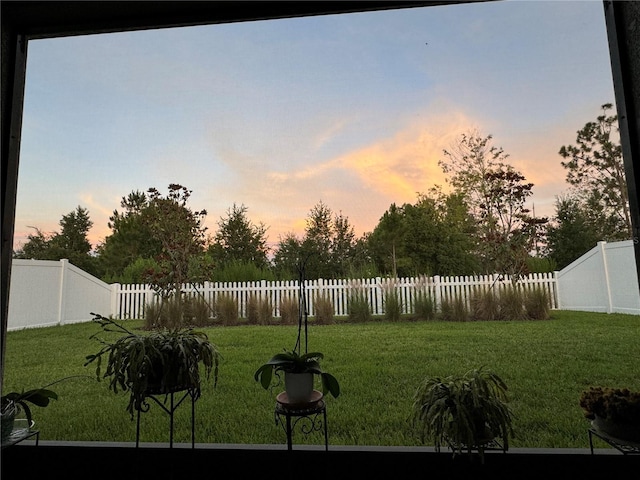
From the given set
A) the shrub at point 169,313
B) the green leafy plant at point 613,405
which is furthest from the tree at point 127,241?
the green leafy plant at point 613,405

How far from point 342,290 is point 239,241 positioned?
0.84 metres

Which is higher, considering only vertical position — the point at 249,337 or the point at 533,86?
the point at 533,86

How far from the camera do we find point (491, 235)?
6.13ft

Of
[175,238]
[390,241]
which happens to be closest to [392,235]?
[390,241]

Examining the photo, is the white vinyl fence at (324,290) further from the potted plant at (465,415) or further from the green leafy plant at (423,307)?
the potted plant at (465,415)

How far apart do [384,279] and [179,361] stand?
1482 millimetres

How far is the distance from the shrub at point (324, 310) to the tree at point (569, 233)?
4.79 feet

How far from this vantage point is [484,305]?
2.12 m

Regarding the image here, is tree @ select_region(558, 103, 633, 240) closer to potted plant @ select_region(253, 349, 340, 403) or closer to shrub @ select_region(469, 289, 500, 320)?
shrub @ select_region(469, 289, 500, 320)

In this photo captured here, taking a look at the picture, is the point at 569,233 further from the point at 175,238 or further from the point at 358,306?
the point at 175,238

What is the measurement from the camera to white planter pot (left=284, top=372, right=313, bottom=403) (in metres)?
1.10

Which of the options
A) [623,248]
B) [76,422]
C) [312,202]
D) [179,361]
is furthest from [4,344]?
[623,248]

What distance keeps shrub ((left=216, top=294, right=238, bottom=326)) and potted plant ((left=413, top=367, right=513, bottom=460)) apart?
1612 millimetres

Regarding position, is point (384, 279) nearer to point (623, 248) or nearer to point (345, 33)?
point (623, 248)
